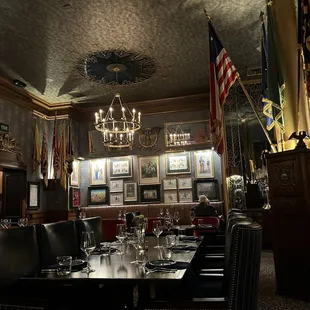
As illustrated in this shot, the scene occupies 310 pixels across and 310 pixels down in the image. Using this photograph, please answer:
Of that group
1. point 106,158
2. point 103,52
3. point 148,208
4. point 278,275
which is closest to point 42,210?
point 106,158

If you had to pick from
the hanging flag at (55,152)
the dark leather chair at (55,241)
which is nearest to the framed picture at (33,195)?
the hanging flag at (55,152)

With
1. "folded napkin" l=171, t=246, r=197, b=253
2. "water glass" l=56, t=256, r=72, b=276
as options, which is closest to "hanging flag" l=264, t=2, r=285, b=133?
"folded napkin" l=171, t=246, r=197, b=253

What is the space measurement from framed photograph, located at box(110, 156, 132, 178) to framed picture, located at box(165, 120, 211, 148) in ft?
4.30

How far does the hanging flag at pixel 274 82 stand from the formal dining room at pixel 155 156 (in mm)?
19

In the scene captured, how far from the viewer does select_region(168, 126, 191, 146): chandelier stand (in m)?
8.88

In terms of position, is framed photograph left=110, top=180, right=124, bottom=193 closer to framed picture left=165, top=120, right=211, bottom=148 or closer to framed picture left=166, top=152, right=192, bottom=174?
framed picture left=166, top=152, right=192, bottom=174

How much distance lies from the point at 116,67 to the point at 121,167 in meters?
3.46

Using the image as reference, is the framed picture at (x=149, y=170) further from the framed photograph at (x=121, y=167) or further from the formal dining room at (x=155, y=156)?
the framed photograph at (x=121, y=167)

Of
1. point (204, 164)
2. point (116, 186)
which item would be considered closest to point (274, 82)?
point (204, 164)

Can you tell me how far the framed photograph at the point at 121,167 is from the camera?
9305mm

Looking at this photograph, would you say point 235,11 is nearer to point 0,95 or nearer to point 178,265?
point 178,265

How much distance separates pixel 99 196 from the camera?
30.9ft

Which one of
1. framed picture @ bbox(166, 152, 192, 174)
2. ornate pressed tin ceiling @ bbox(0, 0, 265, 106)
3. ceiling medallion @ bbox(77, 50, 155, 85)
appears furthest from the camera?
framed picture @ bbox(166, 152, 192, 174)

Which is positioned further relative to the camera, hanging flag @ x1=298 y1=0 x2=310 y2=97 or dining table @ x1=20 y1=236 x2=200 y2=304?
hanging flag @ x1=298 y1=0 x2=310 y2=97
